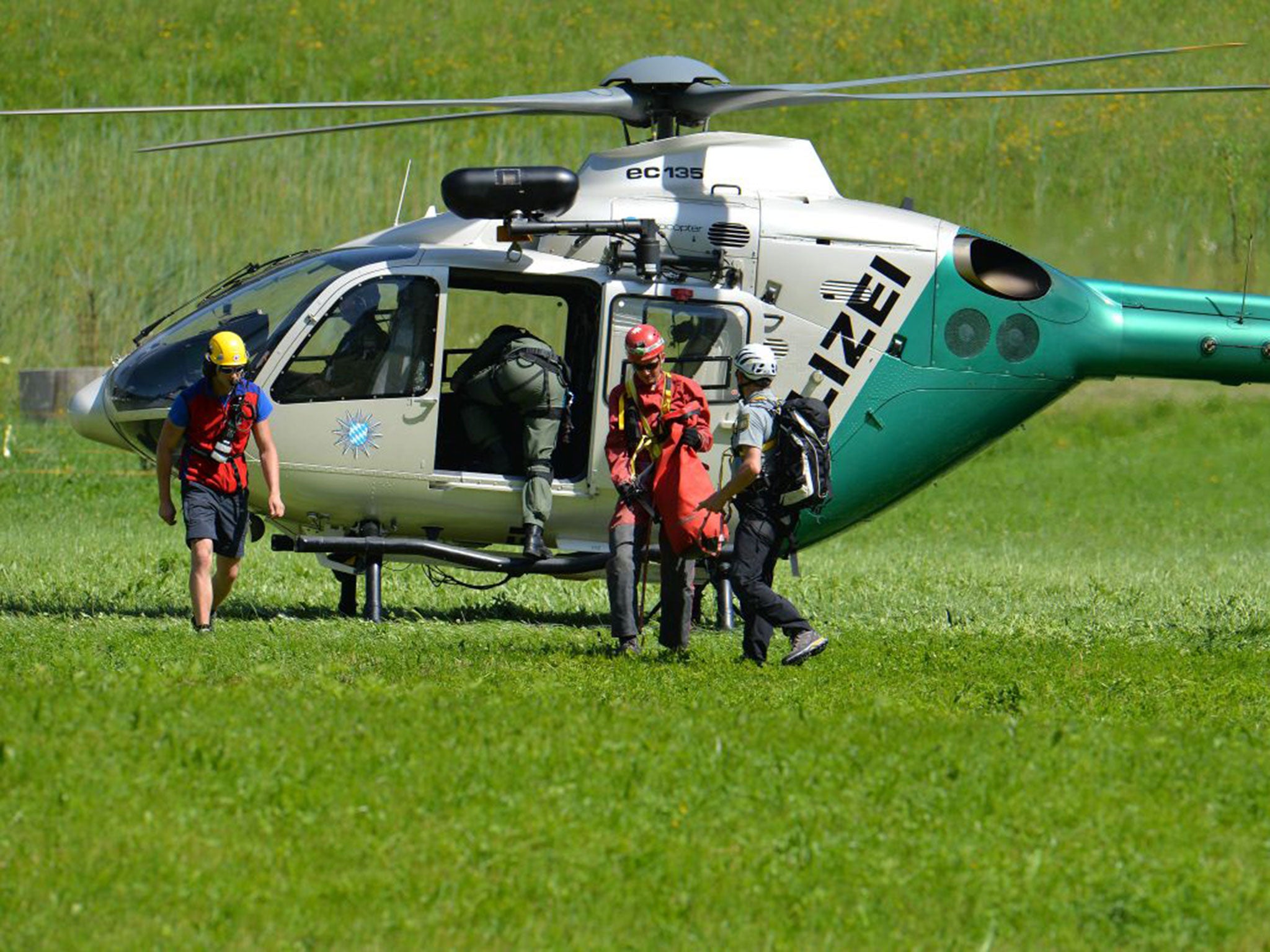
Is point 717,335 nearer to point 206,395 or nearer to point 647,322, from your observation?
point 647,322

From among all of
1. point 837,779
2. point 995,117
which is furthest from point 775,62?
point 837,779

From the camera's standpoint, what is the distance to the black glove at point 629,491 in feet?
34.2

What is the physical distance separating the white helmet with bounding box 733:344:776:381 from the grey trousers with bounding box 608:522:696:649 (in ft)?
3.66

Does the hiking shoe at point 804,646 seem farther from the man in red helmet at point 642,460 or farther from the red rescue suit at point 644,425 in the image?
the red rescue suit at point 644,425

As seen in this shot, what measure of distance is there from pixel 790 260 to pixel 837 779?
5.68 meters

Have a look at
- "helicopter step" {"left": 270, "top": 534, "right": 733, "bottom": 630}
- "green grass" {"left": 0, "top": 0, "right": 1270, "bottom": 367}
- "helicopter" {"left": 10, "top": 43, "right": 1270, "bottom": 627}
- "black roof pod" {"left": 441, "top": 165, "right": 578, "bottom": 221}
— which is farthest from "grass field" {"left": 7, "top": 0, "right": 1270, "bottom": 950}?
"green grass" {"left": 0, "top": 0, "right": 1270, "bottom": 367}

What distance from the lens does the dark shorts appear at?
10602 millimetres

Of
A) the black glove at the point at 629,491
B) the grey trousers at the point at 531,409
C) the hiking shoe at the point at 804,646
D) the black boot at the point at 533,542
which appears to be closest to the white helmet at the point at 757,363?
the black glove at the point at 629,491

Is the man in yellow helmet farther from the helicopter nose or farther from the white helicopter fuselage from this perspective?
the helicopter nose

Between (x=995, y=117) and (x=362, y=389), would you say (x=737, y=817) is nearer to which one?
(x=362, y=389)

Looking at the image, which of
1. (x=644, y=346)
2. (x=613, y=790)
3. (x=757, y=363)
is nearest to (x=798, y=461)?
(x=757, y=363)

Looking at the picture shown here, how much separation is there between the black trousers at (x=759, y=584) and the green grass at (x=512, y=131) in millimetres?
18183

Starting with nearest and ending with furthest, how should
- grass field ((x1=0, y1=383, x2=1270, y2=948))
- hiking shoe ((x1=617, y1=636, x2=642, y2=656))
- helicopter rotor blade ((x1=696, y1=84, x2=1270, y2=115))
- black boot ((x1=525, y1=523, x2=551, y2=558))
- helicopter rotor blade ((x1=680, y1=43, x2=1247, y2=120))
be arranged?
grass field ((x1=0, y1=383, x2=1270, y2=948)), hiking shoe ((x1=617, y1=636, x2=642, y2=656)), helicopter rotor blade ((x1=696, y1=84, x2=1270, y2=115)), helicopter rotor blade ((x1=680, y1=43, x2=1247, y2=120)), black boot ((x1=525, y1=523, x2=551, y2=558))

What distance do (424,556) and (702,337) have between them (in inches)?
88.1
